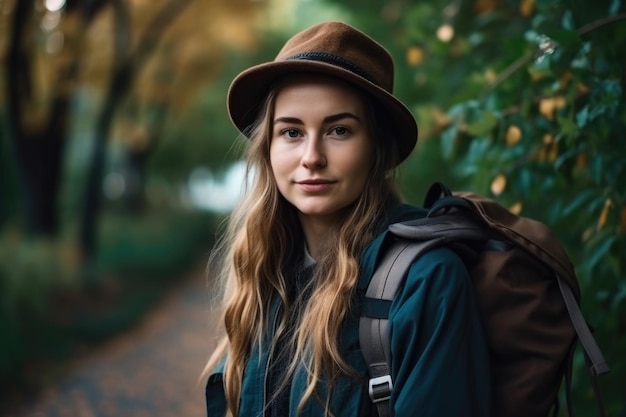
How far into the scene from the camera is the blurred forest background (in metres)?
2.82

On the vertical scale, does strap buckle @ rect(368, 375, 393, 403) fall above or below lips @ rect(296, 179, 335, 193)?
below

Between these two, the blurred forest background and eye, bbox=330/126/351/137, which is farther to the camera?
the blurred forest background

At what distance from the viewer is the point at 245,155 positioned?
2584mm

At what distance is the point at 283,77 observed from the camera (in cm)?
230

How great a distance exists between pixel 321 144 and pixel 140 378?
25.2 feet

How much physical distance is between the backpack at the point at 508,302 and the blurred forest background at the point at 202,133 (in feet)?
2.58

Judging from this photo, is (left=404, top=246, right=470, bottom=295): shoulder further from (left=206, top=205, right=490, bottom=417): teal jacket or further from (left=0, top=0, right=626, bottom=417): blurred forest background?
(left=0, top=0, right=626, bottom=417): blurred forest background

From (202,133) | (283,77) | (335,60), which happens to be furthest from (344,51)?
(202,133)

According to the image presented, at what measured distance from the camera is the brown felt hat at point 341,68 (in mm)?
2168

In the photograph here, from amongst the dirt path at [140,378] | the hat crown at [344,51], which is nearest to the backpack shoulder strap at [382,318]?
the hat crown at [344,51]

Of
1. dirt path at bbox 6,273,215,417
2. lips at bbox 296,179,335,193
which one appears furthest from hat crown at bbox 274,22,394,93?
dirt path at bbox 6,273,215,417

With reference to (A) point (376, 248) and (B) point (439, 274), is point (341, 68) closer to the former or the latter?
(A) point (376, 248)

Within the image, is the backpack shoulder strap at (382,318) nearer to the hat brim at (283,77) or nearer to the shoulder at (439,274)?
the shoulder at (439,274)

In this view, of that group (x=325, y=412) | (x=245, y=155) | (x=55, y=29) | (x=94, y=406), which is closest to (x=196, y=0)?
(x=55, y=29)
